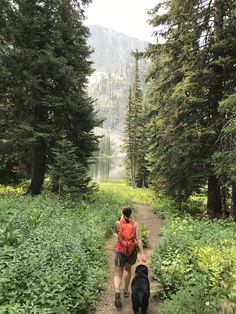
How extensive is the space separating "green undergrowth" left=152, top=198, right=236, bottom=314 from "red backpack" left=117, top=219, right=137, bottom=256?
3.24 ft

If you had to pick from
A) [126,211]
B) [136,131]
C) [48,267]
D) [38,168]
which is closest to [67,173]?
[38,168]

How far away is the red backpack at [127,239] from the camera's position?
7.52 m

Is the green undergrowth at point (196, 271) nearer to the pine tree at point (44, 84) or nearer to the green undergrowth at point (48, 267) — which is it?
the green undergrowth at point (48, 267)

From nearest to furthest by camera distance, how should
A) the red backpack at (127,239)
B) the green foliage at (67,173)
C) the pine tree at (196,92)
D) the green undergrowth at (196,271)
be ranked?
the green undergrowth at (196,271), the red backpack at (127,239), the pine tree at (196,92), the green foliage at (67,173)

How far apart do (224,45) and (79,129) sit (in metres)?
8.69

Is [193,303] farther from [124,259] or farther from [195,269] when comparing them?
[124,259]

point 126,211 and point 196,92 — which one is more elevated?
point 196,92

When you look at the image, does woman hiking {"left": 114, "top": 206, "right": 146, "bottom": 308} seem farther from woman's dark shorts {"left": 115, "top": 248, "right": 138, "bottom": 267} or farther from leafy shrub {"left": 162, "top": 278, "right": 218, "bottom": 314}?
leafy shrub {"left": 162, "top": 278, "right": 218, "bottom": 314}

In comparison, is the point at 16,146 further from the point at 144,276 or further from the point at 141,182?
the point at 141,182

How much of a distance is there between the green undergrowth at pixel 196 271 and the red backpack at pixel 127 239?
99 cm

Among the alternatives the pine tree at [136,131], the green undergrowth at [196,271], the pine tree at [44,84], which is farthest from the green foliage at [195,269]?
the pine tree at [136,131]

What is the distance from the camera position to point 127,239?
24.7 feet

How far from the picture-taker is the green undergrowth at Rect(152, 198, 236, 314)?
19.3 feet

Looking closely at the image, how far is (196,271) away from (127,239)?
5.38ft
